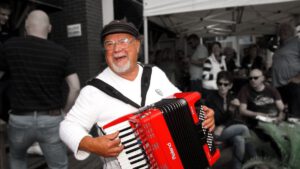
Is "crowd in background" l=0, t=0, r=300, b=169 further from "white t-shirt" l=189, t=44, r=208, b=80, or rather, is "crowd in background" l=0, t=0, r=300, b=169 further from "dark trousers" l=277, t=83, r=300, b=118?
"white t-shirt" l=189, t=44, r=208, b=80

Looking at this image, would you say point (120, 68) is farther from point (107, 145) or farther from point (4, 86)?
point (4, 86)

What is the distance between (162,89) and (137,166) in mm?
575

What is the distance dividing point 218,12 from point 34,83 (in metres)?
4.01

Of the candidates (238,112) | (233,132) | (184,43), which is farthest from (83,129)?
(184,43)

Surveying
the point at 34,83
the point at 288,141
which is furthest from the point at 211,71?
the point at 34,83

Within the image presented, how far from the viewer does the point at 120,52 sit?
1706 millimetres

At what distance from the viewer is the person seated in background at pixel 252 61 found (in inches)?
Result: 289

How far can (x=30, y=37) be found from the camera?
2.45 m

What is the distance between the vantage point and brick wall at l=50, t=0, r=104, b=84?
201 inches

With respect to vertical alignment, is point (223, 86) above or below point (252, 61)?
below

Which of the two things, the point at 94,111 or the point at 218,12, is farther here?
the point at 218,12

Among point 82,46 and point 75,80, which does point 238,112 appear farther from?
point 82,46

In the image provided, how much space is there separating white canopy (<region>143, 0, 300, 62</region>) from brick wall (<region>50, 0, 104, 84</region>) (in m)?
1.05

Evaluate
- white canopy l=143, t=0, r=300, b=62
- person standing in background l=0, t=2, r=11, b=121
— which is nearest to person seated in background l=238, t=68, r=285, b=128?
white canopy l=143, t=0, r=300, b=62
